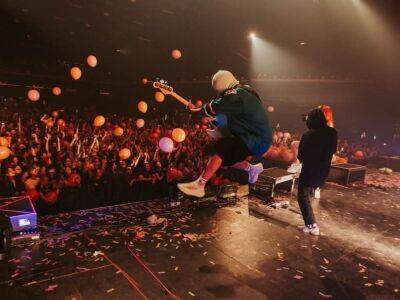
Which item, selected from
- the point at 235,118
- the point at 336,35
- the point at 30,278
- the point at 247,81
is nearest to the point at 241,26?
the point at 336,35

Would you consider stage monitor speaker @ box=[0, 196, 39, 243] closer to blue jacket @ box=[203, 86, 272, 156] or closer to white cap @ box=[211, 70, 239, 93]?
blue jacket @ box=[203, 86, 272, 156]

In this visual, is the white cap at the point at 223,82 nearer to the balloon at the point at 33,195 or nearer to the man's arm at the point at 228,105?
the man's arm at the point at 228,105

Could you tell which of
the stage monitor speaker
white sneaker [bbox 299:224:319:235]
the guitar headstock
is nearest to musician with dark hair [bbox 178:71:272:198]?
the guitar headstock

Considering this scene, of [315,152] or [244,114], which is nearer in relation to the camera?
[244,114]

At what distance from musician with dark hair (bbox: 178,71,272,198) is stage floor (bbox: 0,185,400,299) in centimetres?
156

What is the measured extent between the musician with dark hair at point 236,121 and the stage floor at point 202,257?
156cm

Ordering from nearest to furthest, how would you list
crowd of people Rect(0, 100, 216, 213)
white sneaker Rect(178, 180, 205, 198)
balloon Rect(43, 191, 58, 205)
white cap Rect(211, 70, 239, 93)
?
white cap Rect(211, 70, 239, 93) < white sneaker Rect(178, 180, 205, 198) < balloon Rect(43, 191, 58, 205) < crowd of people Rect(0, 100, 216, 213)

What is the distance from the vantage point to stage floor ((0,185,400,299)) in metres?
3.70

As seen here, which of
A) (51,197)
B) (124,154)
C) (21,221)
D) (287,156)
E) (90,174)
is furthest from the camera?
(287,156)

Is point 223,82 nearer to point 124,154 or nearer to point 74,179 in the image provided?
point 74,179

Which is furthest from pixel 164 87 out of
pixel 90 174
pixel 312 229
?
pixel 312 229

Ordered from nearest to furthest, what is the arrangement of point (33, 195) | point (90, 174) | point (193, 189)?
point (193, 189), point (33, 195), point (90, 174)

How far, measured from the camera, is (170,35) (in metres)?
17.2

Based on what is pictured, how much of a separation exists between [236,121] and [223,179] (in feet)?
18.6
